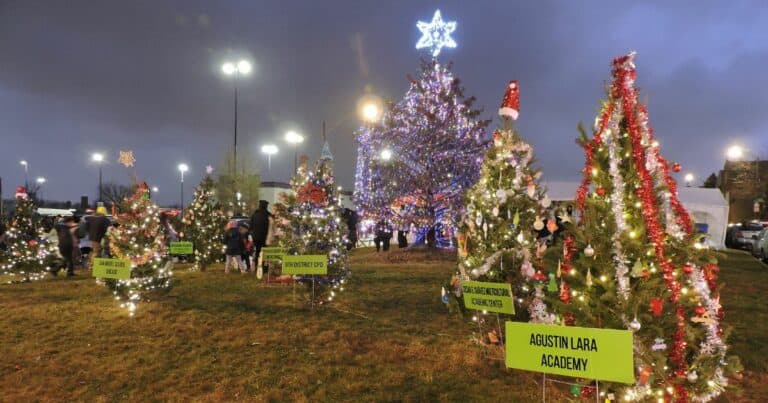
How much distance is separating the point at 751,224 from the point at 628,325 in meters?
30.8

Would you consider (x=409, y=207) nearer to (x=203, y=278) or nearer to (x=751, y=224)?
(x=203, y=278)

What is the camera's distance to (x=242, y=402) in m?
4.83

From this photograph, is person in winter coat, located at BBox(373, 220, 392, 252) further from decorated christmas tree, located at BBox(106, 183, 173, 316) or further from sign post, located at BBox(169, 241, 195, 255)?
decorated christmas tree, located at BBox(106, 183, 173, 316)

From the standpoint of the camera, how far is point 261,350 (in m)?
6.51

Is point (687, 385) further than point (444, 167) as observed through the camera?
No

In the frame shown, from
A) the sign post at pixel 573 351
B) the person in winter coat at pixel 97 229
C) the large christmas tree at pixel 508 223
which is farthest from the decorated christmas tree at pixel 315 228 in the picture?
the person in winter coat at pixel 97 229

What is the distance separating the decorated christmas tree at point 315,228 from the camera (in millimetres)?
9484

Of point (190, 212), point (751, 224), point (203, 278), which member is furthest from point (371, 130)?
point (751, 224)

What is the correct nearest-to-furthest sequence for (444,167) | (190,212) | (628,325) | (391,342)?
(628,325)
(391,342)
(190,212)
(444,167)

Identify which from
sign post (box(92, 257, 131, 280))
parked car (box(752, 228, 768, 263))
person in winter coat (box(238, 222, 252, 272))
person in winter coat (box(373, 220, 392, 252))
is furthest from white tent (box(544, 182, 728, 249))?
sign post (box(92, 257, 131, 280))

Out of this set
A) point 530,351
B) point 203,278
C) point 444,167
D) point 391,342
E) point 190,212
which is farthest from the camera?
point 444,167

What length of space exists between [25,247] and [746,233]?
107 feet

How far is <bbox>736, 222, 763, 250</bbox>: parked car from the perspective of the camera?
2623 centimetres

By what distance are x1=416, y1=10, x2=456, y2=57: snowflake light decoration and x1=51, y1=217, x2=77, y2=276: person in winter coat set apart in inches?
510
